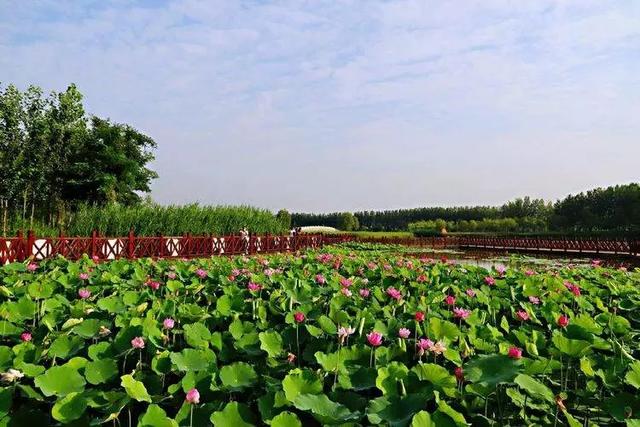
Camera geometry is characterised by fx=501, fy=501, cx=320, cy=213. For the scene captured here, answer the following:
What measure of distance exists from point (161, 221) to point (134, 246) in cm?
427

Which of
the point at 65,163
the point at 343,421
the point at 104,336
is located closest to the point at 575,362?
the point at 343,421

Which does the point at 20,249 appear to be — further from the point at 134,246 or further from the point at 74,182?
the point at 74,182

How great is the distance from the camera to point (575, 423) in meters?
1.79

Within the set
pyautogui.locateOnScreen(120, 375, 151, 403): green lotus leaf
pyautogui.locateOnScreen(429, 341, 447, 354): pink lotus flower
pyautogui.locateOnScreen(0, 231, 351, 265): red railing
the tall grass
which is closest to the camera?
pyautogui.locateOnScreen(120, 375, 151, 403): green lotus leaf

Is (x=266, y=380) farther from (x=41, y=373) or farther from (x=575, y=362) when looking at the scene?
(x=575, y=362)

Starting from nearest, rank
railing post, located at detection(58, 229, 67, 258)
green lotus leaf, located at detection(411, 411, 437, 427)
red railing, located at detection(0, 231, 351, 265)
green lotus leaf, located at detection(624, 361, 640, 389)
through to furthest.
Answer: green lotus leaf, located at detection(411, 411, 437, 427), green lotus leaf, located at detection(624, 361, 640, 389), red railing, located at detection(0, 231, 351, 265), railing post, located at detection(58, 229, 67, 258)

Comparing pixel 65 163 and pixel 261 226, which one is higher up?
pixel 65 163

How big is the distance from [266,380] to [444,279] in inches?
140

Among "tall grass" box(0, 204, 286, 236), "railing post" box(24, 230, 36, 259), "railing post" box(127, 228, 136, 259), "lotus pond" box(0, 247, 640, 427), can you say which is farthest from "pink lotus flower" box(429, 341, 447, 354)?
"tall grass" box(0, 204, 286, 236)

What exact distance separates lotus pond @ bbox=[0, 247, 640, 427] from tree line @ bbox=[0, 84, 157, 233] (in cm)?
1852

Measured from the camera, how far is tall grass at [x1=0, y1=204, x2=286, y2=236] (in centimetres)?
1677

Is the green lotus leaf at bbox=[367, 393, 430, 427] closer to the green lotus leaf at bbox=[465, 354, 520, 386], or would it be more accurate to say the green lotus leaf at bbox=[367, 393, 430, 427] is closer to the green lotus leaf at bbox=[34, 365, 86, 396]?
the green lotus leaf at bbox=[465, 354, 520, 386]

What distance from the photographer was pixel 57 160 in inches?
Answer: 908

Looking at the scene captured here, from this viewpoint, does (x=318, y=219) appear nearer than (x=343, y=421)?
No
